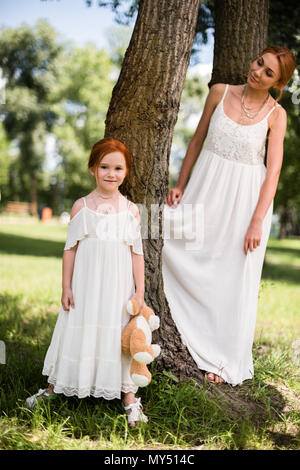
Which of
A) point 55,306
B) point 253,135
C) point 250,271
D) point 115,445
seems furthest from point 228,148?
point 55,306

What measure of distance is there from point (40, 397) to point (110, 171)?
1390 mm

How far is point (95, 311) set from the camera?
2.55 m

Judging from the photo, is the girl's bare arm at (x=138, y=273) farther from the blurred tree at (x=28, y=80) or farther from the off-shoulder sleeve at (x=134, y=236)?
the blurred tree at (x=28, y=80)

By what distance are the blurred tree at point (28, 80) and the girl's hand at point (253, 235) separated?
23.3 m

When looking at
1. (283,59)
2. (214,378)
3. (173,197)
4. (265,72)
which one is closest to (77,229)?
(173,197)

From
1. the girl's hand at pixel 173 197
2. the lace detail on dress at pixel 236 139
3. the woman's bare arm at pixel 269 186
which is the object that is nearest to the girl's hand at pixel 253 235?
the woman's bare arm at pixel 269 186

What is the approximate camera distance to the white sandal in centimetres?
258

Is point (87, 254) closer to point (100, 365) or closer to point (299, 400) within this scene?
point (100, 365)

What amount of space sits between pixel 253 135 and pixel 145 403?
1.84 meters

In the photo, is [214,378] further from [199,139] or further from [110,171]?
[199,139]

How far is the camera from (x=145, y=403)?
2.82 m

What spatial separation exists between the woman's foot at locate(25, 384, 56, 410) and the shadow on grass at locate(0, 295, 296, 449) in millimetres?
42

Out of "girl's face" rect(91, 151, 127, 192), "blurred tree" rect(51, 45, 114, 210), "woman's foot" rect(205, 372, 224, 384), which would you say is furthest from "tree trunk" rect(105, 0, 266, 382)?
"blurred tree" rect(51, 45, 114, 210)

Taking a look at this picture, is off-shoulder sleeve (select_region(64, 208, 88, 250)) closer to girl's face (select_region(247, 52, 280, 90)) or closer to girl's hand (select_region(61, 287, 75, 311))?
girl's hand (select_region(61, 287, 75, 311))
